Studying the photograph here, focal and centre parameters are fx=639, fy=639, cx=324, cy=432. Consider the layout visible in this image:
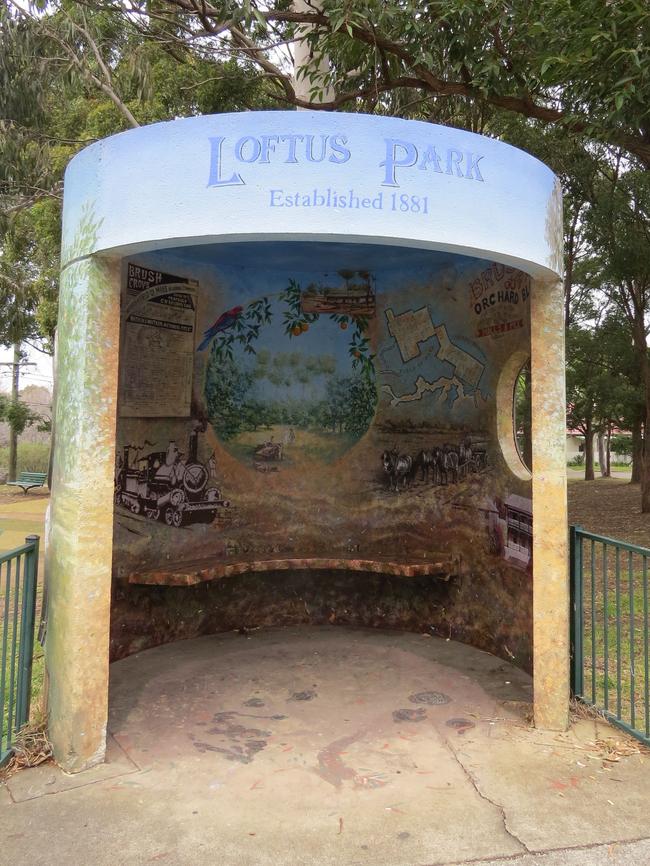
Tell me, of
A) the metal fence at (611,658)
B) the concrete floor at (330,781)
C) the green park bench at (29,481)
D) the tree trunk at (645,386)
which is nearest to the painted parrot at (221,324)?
the concrete floor at (330,781)

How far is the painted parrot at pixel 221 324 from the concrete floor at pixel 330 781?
291cm

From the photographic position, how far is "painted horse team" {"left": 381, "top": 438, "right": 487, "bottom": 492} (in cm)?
585

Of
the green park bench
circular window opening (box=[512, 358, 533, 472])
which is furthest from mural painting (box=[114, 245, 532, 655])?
the green park bench

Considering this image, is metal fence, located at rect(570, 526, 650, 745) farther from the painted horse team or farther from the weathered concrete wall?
the weathered concrete wall

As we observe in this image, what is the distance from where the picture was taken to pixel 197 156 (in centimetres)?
344

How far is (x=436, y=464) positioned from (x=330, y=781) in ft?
10.9

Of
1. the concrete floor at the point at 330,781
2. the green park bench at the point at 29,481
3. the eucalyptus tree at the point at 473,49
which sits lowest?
the concrete floor at the point at 330,781

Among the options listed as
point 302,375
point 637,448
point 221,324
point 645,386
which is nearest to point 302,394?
point 302,375

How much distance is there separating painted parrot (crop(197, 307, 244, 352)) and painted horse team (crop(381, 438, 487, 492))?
2.01 meters

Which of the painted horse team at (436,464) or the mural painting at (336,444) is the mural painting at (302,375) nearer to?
the mural painting at (336,444)

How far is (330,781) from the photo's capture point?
348 centimetres

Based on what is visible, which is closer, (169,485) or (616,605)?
(616,605)

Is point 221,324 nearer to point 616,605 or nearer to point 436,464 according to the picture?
point 436,464

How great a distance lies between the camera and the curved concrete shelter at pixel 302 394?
11.3 ft
